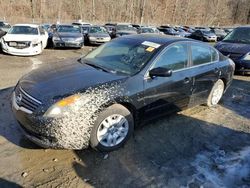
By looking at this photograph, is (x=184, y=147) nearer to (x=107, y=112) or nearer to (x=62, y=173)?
(x=107, y=112)

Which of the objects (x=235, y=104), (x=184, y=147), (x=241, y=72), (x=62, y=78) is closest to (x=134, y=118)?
(x=184, y=147)

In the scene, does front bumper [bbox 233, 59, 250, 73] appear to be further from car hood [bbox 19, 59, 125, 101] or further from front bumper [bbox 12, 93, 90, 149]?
front bumper [bbox 12, 93, 90, 149]

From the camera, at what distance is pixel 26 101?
149 inches

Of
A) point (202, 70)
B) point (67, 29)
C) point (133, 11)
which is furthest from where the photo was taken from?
point (133, 11)

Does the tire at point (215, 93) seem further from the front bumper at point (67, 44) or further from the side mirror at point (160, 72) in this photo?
the front bumper at point (67, 44)

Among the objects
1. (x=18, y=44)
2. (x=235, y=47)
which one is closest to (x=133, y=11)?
(x=18, y=44)

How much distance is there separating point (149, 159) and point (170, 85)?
4.38 feet

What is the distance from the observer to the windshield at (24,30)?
42.6ft

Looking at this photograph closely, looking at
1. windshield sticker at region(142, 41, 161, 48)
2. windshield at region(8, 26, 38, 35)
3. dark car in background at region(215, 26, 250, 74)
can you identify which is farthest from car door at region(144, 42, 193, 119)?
windshield at region(8, 26, 38, 35)

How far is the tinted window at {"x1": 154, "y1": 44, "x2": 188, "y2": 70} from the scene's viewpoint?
466cm

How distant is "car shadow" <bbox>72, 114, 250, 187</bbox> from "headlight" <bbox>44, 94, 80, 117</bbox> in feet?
2.44

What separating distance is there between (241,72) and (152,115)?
6.62m

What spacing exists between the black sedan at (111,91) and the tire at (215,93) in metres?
0.52

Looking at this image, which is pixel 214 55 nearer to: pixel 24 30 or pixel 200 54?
pixel 200 54
